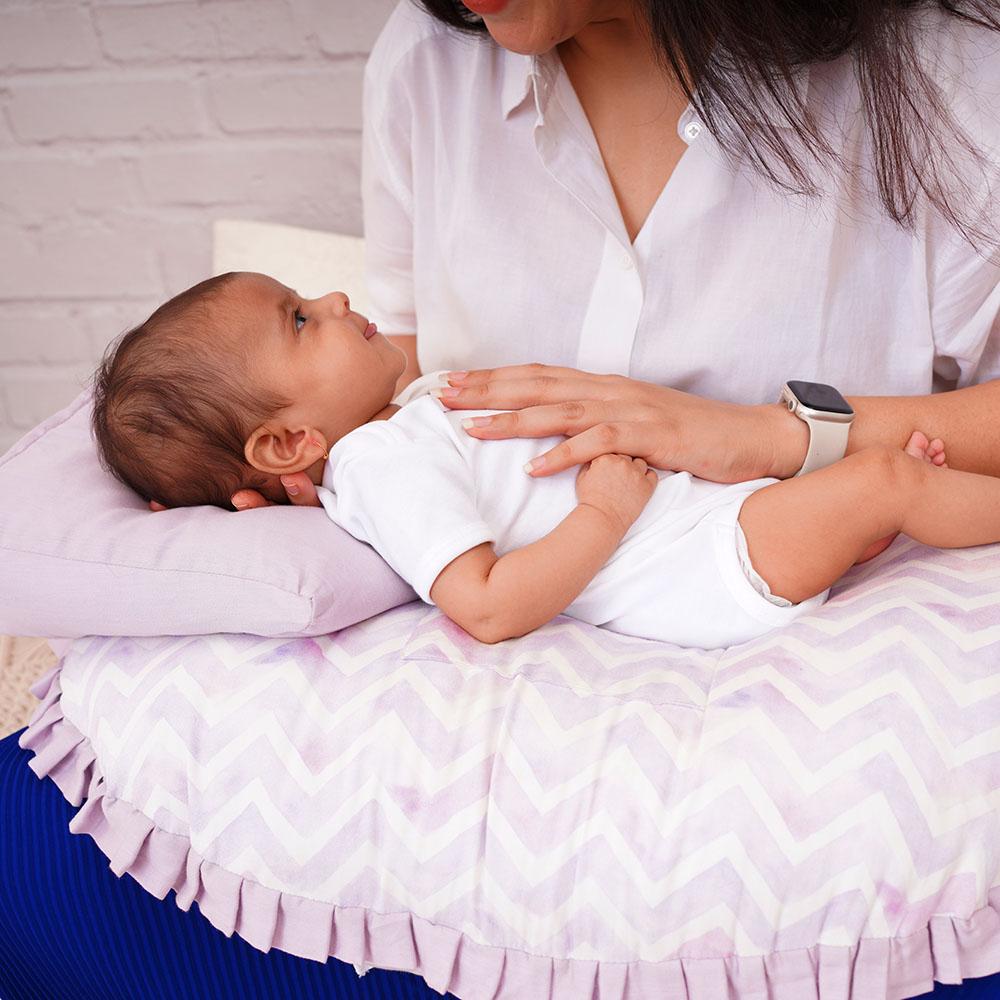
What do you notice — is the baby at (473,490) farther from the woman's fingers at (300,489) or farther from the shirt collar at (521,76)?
the shirt collar at (521,76)

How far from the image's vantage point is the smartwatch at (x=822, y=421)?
3.72ft

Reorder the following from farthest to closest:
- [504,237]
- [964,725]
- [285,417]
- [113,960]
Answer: [504,237], [285,417], [113,960], [964,725]

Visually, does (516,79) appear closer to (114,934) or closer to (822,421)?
(822,421)

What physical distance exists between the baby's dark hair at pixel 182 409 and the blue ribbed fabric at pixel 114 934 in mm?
320

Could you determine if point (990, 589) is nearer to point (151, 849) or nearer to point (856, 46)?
point (856, 46)

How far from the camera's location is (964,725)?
2.84 feet

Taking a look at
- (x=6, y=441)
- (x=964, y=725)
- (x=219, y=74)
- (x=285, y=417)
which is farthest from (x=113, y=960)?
(x=6, y=441)

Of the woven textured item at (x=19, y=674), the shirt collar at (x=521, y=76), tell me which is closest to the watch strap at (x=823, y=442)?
the shirt collar at (x=521, y=76)

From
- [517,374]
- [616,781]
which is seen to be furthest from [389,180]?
[616,781]

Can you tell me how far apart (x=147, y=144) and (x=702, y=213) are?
1.27 m

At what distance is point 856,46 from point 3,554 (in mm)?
973

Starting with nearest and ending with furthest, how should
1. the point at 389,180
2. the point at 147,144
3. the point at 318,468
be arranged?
the point at 318,468 < the point at 389,180 < the point at 147,144

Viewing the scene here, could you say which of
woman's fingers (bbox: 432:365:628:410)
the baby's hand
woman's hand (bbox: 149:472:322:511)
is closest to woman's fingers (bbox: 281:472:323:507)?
woman's hand (bbox: 149:472:322:511)

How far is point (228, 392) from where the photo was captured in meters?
1.12
